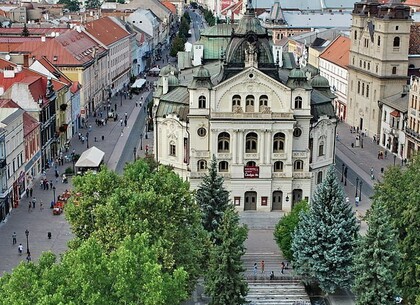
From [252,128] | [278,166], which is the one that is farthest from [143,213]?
[278,166]

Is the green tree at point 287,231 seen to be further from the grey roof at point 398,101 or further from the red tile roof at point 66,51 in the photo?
the red tile roof at point 66,51

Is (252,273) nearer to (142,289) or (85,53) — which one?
(142,289)

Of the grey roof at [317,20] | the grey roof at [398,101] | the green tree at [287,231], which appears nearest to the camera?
the green tree at [287,231]

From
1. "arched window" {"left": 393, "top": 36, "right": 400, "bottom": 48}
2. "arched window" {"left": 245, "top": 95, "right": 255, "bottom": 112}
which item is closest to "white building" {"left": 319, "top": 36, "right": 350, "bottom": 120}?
"arched window" {"left": 393, "top": 36, "right": 400, "bottom": 48}

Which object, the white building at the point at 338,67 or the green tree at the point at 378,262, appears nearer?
the green tree at the point at 378,262

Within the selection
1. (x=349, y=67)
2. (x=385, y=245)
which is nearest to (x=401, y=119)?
(x=349, y=67)

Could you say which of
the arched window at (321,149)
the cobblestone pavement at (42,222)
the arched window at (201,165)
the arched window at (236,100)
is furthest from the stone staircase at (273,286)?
the arched window at (321,149)
